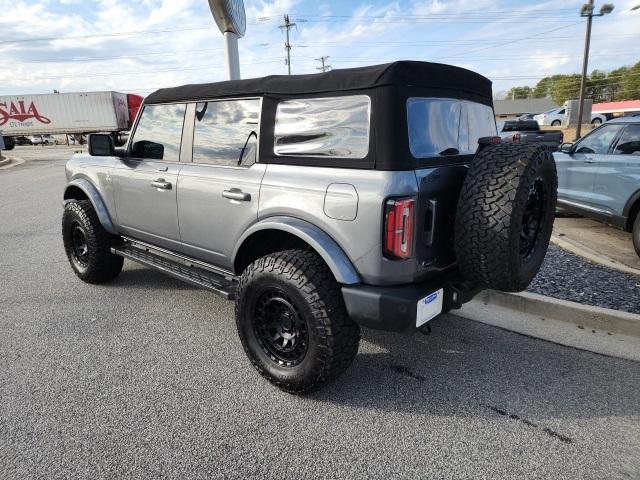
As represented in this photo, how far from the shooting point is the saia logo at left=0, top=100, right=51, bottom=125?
1296 inches

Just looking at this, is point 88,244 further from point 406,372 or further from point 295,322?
point 406,372

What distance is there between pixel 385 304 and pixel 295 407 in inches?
34.6

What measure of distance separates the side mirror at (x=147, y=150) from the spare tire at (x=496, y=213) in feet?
8.40

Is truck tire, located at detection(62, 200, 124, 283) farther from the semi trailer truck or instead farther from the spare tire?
the semi trailer truck

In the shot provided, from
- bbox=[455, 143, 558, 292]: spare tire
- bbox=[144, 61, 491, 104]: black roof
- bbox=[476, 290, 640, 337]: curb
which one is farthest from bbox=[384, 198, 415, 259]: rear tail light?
bbox=[476, 290, 640, 337]: curb

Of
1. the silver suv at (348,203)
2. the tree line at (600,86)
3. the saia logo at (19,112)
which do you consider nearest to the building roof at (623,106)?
the tree line at (600,86)

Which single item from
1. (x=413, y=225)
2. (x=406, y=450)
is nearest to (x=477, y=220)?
(x=413, y=225)

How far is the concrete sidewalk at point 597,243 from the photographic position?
4803 mm

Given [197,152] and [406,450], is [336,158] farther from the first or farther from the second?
[406,450]

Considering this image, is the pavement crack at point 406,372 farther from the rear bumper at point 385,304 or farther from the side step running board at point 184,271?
the side step running board at point 184,271

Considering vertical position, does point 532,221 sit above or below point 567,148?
below

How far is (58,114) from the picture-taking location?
109 ft

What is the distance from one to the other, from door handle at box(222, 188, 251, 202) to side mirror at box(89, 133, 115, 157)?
5.31 feet

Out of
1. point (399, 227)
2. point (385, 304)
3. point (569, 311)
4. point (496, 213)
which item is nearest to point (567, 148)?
point (569, 311)
